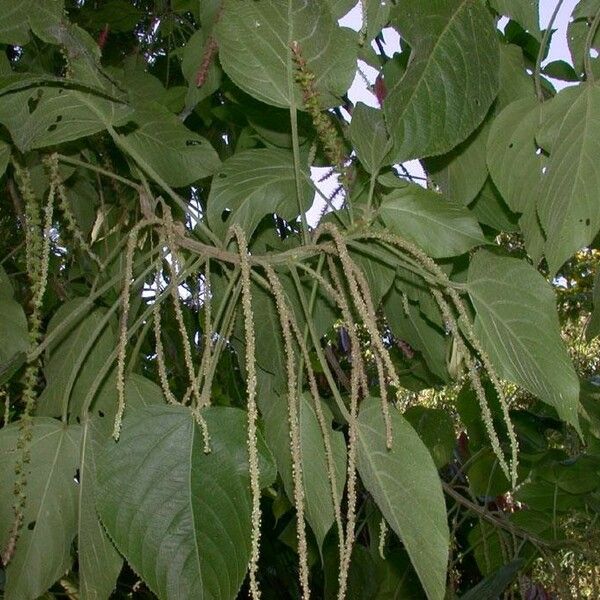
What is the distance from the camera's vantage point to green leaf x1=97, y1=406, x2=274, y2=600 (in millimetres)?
680

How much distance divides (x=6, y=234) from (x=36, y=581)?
3.42 feet

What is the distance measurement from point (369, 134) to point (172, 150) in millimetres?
235

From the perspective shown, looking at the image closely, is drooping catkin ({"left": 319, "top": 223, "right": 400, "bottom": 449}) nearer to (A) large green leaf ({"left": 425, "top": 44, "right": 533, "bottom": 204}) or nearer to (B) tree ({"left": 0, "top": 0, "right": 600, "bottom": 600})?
(B) tree ({"left": 0, "top": 0, "right": 600, "bottom": 600})

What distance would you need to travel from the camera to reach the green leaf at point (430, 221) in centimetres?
81

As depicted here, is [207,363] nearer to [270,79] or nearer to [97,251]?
[270,79]

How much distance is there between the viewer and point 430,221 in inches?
32.1

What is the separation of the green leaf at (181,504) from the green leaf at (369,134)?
28cm

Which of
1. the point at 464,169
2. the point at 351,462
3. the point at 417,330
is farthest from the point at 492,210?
the point at 351,462

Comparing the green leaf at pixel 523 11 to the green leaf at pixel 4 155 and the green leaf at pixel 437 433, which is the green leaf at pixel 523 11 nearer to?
the green leaf at pixel 4 155

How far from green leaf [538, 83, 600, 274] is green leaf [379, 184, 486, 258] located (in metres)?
0.07

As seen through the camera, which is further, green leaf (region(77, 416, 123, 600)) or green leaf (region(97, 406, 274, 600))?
green leaf (region(77, 416, 123, 600))

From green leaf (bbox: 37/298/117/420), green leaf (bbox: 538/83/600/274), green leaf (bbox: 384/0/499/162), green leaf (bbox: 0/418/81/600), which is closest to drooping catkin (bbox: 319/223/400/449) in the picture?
green leaf (bbox: 384/0/499/162)

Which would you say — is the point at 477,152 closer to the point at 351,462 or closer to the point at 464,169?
the point at 464,169

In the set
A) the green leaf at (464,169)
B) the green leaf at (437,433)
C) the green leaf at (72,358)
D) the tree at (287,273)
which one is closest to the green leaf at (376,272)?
the tree at (287,273)
